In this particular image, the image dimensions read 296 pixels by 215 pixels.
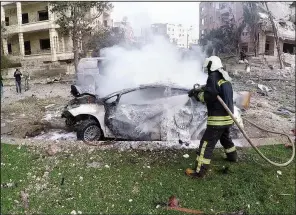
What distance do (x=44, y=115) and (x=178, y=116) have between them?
1.95 m

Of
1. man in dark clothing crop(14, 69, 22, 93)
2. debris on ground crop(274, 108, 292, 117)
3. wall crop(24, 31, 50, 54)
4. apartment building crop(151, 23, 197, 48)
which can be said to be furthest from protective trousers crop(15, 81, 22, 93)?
debris on ground crop(274, 108, 292, 117)

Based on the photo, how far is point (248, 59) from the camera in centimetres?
475

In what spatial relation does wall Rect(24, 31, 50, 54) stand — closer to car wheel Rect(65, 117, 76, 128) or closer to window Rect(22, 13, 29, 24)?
window Rect(22, 13, 29, 24)

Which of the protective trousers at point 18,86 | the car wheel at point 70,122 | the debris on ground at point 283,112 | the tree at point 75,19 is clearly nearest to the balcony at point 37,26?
the tree at point 75,19

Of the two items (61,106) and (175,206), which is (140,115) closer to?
(61,106)

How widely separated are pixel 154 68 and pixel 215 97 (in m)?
1.17

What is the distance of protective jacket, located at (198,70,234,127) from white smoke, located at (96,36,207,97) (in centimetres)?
58

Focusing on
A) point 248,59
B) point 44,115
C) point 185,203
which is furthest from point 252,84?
point 44,115

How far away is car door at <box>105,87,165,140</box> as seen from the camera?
458 centimetres

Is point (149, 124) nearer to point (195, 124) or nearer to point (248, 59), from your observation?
point (195, 124)

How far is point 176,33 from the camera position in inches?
184

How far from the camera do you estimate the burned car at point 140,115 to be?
457cm

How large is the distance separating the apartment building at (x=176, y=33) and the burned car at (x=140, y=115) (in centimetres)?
67

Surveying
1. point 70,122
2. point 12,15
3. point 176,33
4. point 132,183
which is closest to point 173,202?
point 132,183
